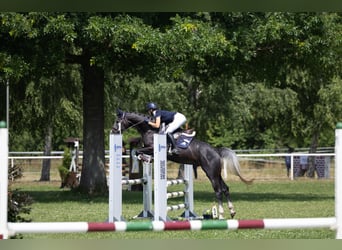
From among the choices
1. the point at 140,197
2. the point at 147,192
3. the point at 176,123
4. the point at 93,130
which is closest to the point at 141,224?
the point at 147,192

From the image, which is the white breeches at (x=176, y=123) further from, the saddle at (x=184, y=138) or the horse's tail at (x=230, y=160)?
the horse's tail at (x=230, y=160)

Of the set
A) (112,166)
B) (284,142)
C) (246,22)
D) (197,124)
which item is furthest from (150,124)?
(284,142)

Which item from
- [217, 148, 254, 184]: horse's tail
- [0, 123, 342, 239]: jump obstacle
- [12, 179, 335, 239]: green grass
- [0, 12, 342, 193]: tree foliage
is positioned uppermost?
[0, 12, 342, 193]: tree foliage

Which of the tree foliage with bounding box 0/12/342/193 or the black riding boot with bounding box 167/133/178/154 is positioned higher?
the tree foliage with bounding box 0/12/342/193

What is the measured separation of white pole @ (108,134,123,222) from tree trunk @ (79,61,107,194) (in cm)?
960

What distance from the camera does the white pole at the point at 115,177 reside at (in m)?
12.3

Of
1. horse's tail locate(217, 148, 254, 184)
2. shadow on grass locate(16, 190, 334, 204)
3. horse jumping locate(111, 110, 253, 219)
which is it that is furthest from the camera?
shadow on grass locate(16, 190, 334, 204)

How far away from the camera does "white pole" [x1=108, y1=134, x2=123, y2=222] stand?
12273 millimetres

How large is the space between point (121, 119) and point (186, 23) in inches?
175

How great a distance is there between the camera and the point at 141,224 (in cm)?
648

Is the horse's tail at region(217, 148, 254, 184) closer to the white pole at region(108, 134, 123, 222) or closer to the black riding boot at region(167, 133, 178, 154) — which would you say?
the black riding boot at region(167, 133, 178, 154)

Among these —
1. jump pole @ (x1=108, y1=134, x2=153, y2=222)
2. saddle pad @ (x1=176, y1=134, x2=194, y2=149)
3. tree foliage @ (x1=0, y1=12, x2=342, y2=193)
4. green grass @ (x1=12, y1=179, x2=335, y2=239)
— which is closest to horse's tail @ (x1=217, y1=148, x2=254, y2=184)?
saddle pad @ (x1=176, y1=134, x2=194, y2=149)

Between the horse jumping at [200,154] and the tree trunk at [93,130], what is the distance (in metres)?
6.26

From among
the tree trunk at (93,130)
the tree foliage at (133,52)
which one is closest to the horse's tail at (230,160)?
the tree foliage at (133,52)
